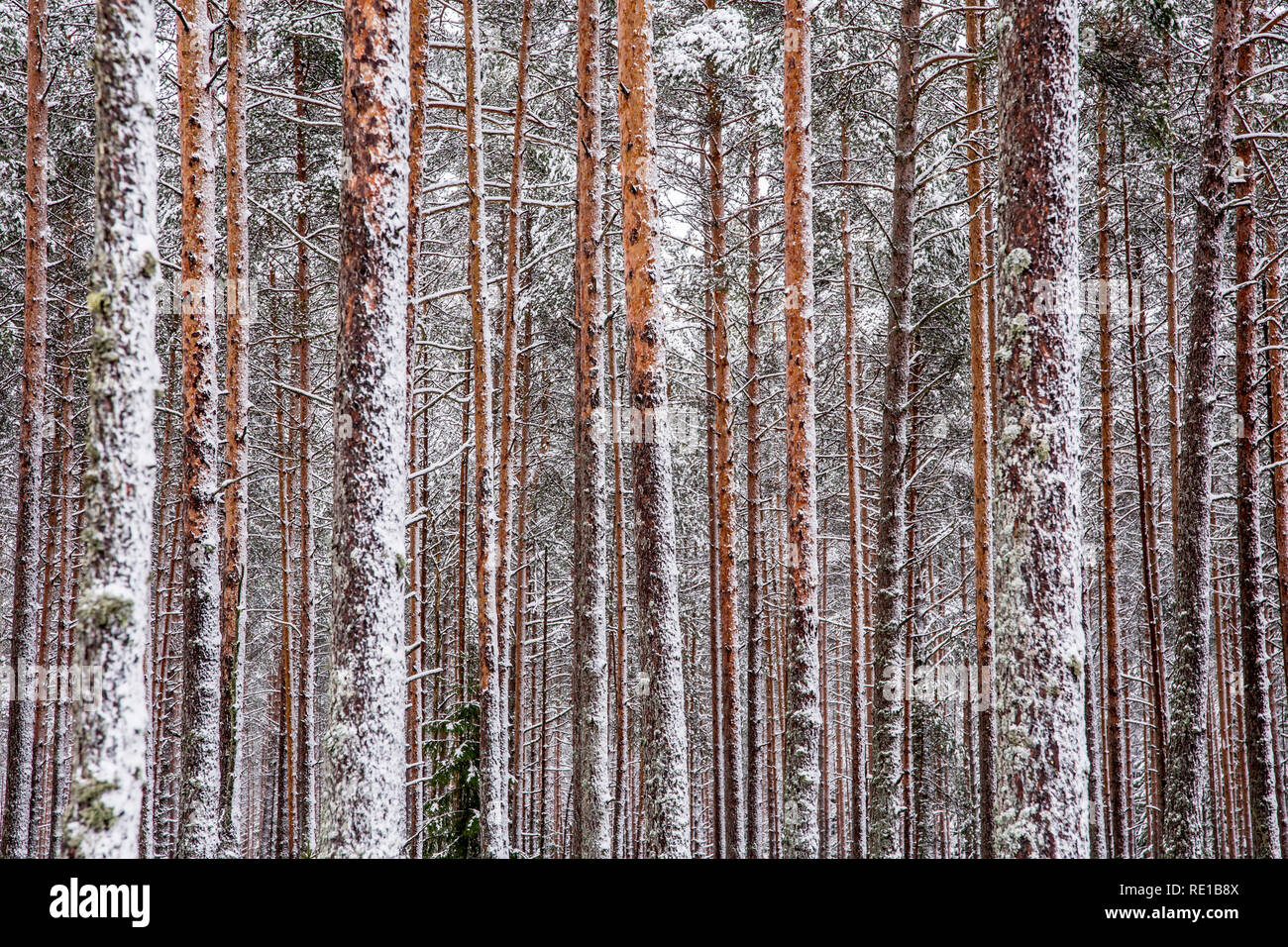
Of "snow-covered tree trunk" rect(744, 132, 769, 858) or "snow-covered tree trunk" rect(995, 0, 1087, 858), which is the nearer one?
"snow-covered tree trunk" rect(995, 0, 1087, 858)

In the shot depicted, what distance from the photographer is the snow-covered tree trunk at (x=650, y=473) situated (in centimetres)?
734

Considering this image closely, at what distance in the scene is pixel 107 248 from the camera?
4.48 metres

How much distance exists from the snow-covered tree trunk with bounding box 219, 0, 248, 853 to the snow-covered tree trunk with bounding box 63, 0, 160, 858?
5197 mm

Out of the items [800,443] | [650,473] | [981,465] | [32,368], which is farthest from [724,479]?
[32,368]

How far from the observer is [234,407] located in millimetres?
9930

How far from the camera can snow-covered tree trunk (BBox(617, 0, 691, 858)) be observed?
289 inches

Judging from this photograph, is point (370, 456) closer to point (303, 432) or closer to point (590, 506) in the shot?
point (590, 506)

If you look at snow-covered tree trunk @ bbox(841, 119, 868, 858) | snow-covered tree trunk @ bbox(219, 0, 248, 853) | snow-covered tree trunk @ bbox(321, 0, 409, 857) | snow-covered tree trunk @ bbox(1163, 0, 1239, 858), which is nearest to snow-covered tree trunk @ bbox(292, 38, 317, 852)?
snow-covered tree trunk @ bbox(219, 0, 248, 853)

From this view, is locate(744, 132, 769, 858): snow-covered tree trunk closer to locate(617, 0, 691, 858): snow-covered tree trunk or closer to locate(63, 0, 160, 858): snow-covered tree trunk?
locate(617, 0, 691, 858): snow-covered tree trunk

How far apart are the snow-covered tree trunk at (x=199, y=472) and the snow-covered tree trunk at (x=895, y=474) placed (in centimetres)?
696

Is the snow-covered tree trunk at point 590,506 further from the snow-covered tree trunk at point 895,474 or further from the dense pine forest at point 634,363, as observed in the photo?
the snow-covered tree trunk at point 895,474

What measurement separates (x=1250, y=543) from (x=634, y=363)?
7.03 metres

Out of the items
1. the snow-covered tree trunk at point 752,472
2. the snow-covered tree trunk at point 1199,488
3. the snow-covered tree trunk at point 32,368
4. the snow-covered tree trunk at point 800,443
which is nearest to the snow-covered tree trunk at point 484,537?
the snow-covered tree trunk at point 800,443
